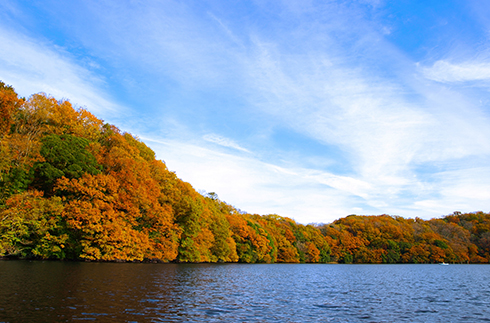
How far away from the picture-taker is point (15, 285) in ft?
68.3

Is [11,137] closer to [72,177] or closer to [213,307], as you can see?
[72,177]

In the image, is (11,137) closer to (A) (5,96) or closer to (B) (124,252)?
(A) (5,96)

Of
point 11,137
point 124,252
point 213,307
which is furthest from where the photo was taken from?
point 124,252

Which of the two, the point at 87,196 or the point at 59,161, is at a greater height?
the point at 59,161

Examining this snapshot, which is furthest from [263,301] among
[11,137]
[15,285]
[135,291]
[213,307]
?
[11,137]

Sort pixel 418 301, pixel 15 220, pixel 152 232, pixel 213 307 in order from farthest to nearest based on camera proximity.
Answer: pixel 152 232, pixel 15 220, pixel 418 301, pixel 213 307

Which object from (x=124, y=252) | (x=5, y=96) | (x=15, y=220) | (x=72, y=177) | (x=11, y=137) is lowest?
(x=124, y=252)

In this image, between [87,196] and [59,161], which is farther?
[87,196]

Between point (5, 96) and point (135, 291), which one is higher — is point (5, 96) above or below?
above

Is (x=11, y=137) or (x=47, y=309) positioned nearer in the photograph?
(x=47, y=309)

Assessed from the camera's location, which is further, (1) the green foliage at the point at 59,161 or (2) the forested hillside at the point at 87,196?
(1) the green foliage at the point at 59,161

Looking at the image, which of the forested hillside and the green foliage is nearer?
the forested hillside

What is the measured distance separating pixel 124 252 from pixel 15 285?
3493 cm

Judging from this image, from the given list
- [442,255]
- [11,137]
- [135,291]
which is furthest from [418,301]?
[442,255]
